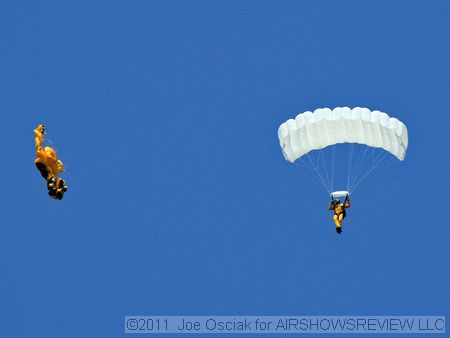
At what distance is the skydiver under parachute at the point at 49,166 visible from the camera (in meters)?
50.1

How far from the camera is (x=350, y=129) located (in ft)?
171

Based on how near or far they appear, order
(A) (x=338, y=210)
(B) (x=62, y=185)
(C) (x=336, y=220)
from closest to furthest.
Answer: (B) (x=62, y=185) → (C) (x=336, y=220) → (A) (x=338, y=210)

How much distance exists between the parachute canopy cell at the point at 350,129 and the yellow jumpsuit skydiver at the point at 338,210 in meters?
1.61

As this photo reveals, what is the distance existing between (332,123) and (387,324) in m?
7.83

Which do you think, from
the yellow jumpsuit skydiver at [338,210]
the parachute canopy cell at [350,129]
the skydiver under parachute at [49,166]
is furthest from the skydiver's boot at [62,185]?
the yellow jumpsuit skydiver at [338,210]

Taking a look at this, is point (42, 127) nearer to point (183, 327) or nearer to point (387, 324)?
point (183, 327)

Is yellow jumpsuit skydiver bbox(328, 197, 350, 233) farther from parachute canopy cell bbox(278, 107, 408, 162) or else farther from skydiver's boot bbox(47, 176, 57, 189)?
skydiver's boot bbox(47, 176, 57, 189)

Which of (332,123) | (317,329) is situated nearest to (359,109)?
(332,123)

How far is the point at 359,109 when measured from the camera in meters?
52.3

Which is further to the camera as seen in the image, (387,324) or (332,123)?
(387,324)

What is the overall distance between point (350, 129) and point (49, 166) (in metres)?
8.18

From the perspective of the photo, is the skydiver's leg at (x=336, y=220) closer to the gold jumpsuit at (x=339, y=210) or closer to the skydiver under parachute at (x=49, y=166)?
the gold jumpsuit at (x=339, y=210)

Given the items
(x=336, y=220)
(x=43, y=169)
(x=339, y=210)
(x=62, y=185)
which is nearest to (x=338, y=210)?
(x=339, y=210)

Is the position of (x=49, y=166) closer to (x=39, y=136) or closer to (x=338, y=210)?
(x=39, y=136)
